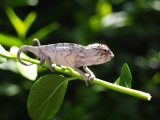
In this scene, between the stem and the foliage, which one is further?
the foliage

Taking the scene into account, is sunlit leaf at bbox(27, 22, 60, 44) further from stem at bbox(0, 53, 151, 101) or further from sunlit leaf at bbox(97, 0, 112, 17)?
stem at bbox(0, 53, 151, 101)

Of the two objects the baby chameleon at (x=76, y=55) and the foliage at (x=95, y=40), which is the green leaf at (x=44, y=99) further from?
the foliage at (x=95, y=40)

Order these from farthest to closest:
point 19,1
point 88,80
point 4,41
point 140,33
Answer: point 140,33, point 19,1, point 4,41, point 88,80

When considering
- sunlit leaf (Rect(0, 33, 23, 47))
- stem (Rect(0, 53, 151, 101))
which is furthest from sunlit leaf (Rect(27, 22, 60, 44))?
stem (Rect(0, 53, 151, 101))

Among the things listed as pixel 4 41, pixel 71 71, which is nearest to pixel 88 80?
pixel 71 71

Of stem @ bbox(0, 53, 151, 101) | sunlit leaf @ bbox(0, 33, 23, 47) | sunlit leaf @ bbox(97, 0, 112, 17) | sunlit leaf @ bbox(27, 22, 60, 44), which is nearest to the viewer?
stem @ bbox(0, 53, 151, 101)

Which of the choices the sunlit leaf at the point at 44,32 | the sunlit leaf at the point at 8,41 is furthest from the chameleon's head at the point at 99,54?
the sunlit leaf at the point at 44,32

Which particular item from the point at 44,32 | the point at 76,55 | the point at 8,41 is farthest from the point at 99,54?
the point at 44,32

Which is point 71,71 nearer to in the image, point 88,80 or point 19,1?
point 88,80
